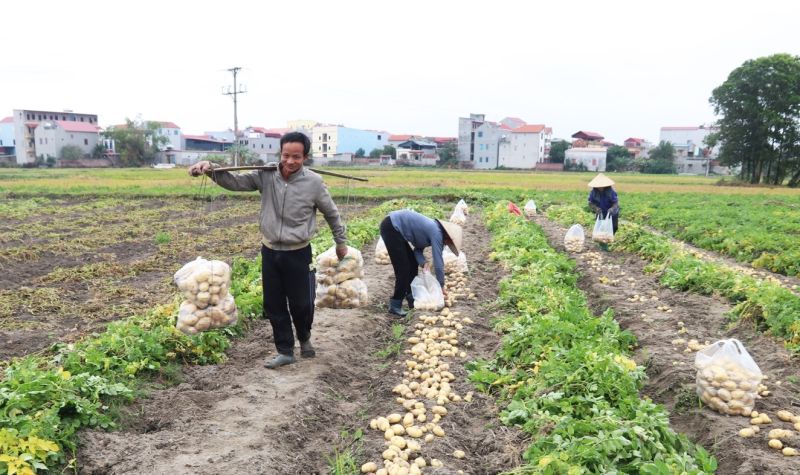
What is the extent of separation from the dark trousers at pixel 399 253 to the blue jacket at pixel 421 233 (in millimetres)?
93

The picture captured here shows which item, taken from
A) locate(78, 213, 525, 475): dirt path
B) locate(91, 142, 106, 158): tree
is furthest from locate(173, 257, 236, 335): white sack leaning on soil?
locate(91, 142, 106, 158): tree

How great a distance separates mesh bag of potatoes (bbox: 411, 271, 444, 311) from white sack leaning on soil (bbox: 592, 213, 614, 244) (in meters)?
5.47

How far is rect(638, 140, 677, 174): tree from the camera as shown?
224ft

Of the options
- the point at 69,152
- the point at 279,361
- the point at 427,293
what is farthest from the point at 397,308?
the point at 69,152

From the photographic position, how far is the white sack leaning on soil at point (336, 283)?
20.8ft

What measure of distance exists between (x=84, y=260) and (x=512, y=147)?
70.5 metres

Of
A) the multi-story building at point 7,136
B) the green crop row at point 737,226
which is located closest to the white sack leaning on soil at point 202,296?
the green crop row at point 737,226

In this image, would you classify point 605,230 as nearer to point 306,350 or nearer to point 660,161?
point 306,350

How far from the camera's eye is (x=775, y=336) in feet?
19.5

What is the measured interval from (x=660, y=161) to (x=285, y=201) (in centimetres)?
7385

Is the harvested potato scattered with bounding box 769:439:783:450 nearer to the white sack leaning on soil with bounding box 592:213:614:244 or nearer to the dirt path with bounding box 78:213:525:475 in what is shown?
the dirt path with bounding box 78:213:525:475

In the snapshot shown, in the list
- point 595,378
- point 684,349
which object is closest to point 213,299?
point 595,378

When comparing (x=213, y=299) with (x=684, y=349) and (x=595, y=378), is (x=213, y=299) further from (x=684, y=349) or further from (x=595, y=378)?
(x=684, y=349)

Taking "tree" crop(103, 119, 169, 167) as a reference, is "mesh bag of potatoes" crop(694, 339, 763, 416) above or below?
below
